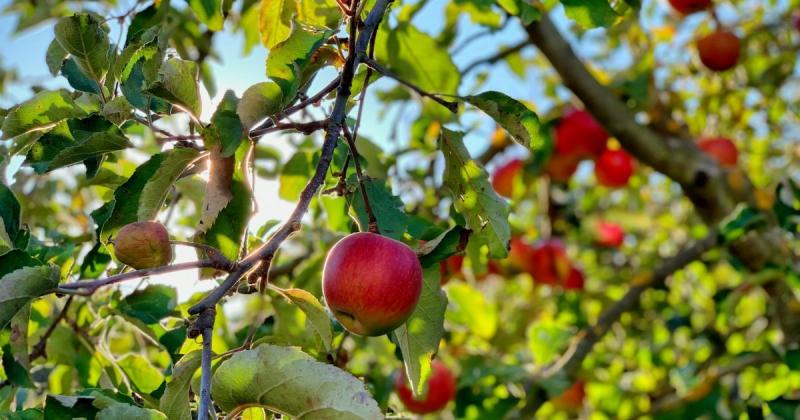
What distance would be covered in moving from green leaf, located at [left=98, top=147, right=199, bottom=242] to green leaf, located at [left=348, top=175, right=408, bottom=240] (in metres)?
0.24

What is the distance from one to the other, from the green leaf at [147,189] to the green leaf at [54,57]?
30 cm

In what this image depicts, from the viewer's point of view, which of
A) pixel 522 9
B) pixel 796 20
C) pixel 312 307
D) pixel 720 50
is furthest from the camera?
pixel 796 20

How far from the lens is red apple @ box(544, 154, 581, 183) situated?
2.63 m

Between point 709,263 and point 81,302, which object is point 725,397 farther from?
point 81,302

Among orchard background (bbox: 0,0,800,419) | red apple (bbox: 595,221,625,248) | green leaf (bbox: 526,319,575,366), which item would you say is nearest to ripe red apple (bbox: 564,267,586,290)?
orchard background (bbox: 0,0,800,419)

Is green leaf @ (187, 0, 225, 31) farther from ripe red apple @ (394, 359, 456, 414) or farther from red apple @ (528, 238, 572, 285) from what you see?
red apple @ (528, 238, 572, 285)

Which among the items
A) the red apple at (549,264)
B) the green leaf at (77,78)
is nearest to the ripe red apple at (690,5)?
the red apple at (549,264)

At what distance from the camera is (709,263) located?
2.78m

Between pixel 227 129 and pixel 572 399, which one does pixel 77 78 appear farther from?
pixel 572 399

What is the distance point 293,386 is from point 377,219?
12.7 inches

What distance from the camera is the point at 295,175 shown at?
5.20 ft

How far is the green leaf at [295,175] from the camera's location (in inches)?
62.1

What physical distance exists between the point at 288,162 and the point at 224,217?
0.74 meters

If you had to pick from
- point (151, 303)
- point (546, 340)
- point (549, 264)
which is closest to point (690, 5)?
point (549, 264)
